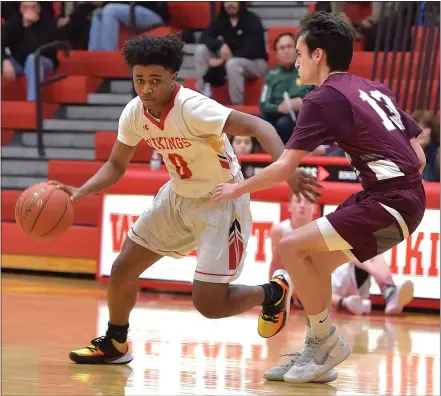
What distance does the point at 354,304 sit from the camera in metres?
7.57

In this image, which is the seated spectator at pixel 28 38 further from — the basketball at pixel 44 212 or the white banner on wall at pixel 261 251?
the basketball at pixel 44 212

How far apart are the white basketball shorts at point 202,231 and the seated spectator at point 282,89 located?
4.29 meters

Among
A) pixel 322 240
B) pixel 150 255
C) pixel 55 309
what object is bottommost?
pixel 55 309

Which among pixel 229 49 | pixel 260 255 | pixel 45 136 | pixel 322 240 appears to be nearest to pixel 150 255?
pixel 322 240

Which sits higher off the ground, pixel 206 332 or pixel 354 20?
pixel 354 20

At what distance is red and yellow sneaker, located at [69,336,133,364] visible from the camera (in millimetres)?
5016

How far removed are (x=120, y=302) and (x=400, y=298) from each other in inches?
124

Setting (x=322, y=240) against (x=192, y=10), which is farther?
(x=192, y=10)

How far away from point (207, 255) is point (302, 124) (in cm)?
92

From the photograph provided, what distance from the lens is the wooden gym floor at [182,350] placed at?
451 cm

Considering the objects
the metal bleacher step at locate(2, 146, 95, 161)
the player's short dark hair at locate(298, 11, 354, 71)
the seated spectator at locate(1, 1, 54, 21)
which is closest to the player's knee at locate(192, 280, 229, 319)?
the player's short dark hair at locate(298, 11, 354, 71)

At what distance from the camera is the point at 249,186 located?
416 cm

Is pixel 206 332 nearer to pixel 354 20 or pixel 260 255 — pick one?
pixel 260 255

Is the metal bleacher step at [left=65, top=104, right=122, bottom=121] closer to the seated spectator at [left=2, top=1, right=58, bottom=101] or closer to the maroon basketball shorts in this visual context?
the seated spectator at [left=2, top=1, right=58, bottom=101]
